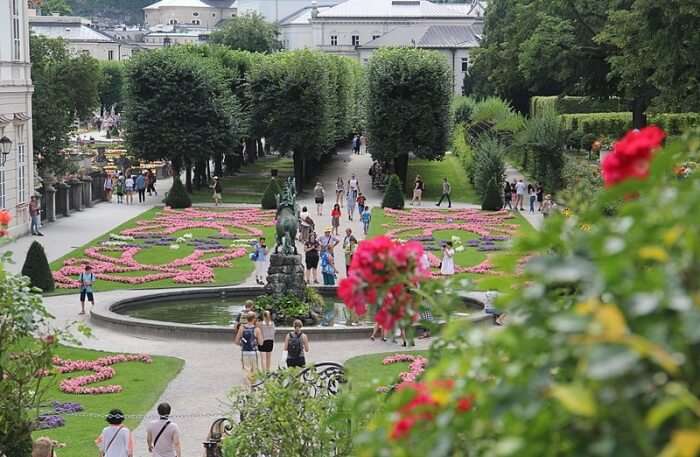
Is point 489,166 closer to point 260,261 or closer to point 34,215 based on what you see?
point 34,215

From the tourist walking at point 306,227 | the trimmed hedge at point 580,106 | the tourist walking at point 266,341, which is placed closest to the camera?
the tourist walking at point 266,341

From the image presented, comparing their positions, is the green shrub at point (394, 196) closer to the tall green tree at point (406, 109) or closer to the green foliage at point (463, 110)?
the tall green tree at point (406, 109)

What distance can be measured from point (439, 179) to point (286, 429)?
2084 inches

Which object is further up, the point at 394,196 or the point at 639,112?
the point at 639,112

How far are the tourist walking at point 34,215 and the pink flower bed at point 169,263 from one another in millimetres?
2487

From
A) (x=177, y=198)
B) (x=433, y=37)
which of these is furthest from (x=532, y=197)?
(x=433, y=37)

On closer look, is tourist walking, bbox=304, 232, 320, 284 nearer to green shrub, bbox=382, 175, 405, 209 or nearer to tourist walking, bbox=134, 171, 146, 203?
green shrub, bbox=382, 175, 405, 209

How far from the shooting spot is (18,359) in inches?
492

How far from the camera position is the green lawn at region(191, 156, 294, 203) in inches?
Result: 2240

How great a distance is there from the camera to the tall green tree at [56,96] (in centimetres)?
4891

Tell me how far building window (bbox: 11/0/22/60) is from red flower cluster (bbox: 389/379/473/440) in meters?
37.2

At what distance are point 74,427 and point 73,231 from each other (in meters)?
25.1

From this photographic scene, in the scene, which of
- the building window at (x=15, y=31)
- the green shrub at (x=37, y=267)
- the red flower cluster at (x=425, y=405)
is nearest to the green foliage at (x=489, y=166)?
the building window at (x=15, y=31)

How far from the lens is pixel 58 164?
161 ft
